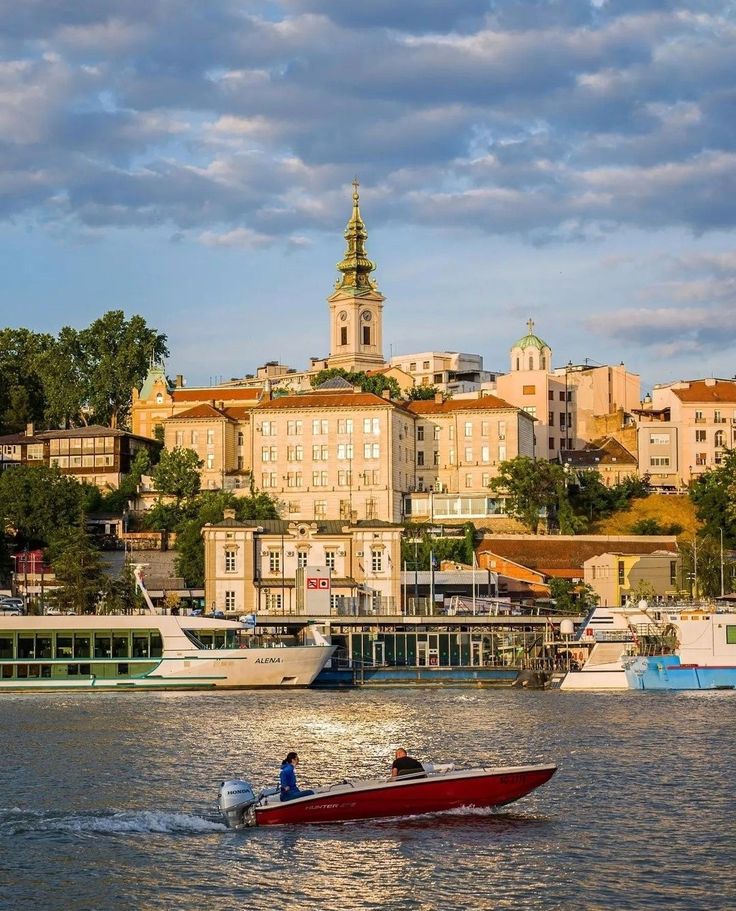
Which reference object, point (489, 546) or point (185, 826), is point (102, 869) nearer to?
point (185, 826)

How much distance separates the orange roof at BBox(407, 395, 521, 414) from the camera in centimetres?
17500

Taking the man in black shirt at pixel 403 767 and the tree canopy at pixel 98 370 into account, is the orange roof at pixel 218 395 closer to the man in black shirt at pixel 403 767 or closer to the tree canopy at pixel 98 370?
the tree canopy at pixel 98 370

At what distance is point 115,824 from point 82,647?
5106 cm

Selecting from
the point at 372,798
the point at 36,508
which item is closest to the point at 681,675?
the point at 372,798

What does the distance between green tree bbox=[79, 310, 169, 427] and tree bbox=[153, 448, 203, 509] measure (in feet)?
79.6

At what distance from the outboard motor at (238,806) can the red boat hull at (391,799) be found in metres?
0.25

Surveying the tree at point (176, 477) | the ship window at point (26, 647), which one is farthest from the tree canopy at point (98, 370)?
the ship window at point (26, 647)

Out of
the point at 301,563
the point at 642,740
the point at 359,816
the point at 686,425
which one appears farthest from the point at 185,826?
the point at 686,425

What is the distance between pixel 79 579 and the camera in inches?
4990

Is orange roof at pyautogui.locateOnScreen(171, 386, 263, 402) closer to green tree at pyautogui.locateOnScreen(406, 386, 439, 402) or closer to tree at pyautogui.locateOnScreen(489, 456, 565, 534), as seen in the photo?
green tree at pyautogui.locateOnScreen(406, 386, 439, 402)

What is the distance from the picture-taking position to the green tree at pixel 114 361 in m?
191

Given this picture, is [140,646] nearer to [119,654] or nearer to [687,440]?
[119,654]

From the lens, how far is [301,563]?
142 m

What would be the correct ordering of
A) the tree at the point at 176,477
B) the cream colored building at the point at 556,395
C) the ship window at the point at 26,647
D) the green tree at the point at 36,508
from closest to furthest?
1. the ship window at the point at 26,647
2. the green tree at the point at 36,508
3. the tree at the point at 176,477
4. the cream colored building at the point at 556,395
